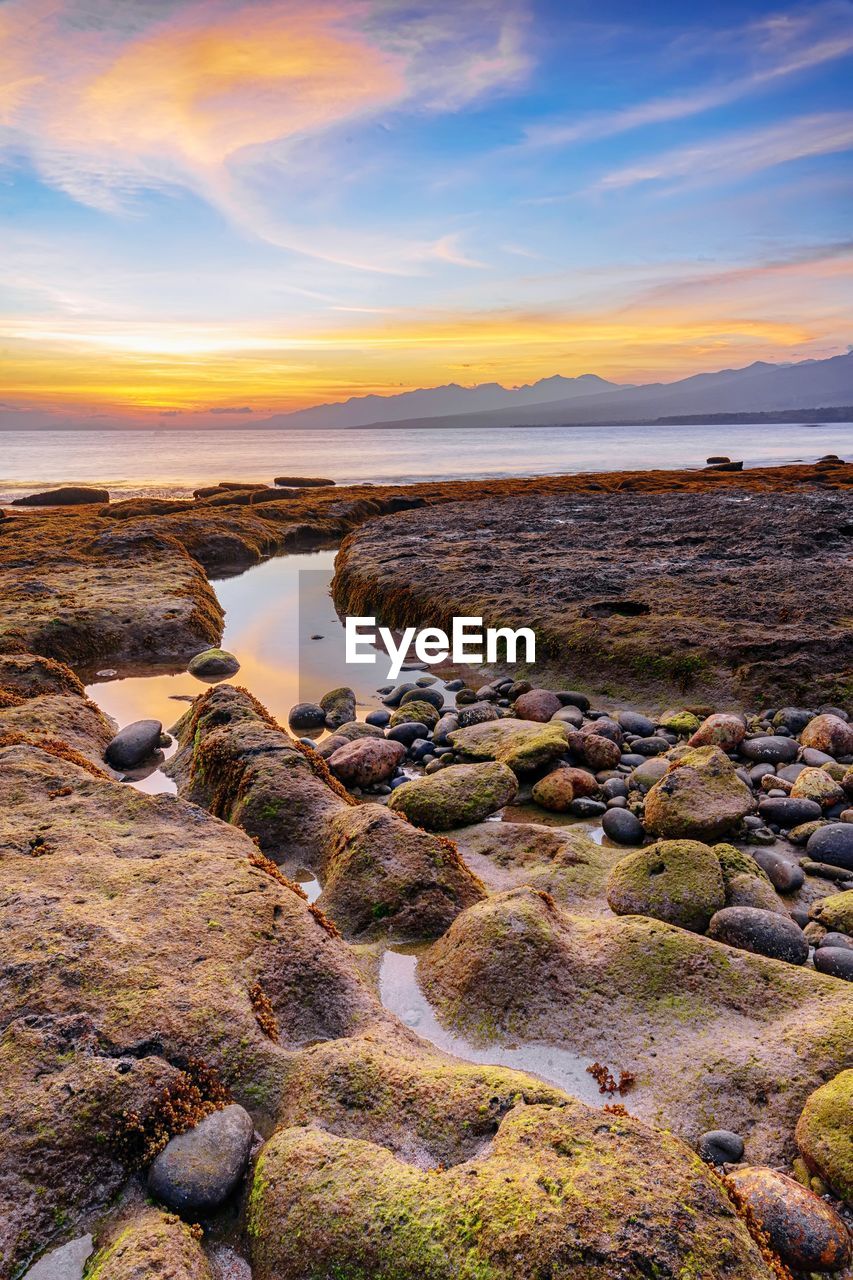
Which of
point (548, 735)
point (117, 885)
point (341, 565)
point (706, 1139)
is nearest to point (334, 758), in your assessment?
point (548, 735)

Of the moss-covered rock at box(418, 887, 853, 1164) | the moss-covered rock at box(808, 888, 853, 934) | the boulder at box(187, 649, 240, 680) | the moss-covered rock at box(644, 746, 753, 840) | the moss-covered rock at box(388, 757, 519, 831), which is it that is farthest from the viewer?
the boulder at box(187, 649, 240, 680)

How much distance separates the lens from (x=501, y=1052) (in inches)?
153

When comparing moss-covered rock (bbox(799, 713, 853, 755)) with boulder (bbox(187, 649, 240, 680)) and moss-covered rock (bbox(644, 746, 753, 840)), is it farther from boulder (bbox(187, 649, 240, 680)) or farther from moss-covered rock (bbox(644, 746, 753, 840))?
boulder (bbox(187, 649, 240, 680))

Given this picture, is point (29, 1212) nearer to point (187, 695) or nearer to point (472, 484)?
point (187, 695)

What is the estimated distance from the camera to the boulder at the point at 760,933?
14.8 ft

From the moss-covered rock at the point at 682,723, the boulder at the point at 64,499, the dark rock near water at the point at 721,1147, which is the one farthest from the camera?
the boulder at the point at 64,499

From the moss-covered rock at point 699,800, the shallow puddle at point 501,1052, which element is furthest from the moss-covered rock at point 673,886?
the shallow puddle at point 501,1052

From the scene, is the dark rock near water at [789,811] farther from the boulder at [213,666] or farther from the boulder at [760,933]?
the boulder at [213,666]

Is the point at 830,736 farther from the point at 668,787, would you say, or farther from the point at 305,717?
the point at 305,717

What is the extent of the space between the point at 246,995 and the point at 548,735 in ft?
14.9

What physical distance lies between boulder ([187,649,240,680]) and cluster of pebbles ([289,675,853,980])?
2.56 m

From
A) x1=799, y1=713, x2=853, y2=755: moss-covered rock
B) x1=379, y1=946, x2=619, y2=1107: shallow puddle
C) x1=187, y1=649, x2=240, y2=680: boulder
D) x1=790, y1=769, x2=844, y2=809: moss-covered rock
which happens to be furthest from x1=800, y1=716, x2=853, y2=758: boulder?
x1=187, y1=649, x2=240, y2=680: boulder

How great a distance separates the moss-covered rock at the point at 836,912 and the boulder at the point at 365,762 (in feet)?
12.9

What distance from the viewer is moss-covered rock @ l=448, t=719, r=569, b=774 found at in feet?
24.5
